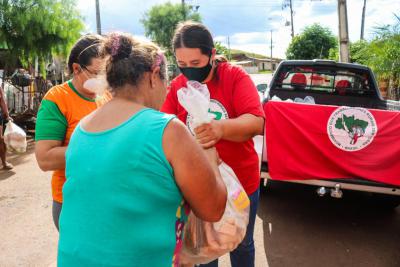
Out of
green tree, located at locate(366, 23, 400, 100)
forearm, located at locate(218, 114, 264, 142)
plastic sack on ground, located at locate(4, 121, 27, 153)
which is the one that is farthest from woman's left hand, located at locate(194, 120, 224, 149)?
green tree, located at locate(366, 23, 400, 100)

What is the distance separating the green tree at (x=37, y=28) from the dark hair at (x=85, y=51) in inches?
322

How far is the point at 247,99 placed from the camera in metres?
2.00

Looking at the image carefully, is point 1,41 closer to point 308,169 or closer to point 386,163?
point 308,169

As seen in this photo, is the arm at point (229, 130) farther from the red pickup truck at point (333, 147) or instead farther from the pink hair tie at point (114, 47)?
the red pickup truck at point (333, 147)

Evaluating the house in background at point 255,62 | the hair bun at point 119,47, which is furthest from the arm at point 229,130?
the house in background at point 255,62

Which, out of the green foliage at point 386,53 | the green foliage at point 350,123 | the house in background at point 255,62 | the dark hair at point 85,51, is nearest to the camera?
the dark hair at point 85,51

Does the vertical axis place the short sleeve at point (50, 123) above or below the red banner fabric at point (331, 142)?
above

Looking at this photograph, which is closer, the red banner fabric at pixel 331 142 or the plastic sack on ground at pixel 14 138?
the plastic sack on ground at pixel 14 138

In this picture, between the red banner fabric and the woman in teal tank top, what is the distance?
252cm

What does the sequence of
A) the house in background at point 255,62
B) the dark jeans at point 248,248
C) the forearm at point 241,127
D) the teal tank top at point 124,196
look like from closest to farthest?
the teal tank top at point 124,196, the forearm at point 241,127, the dark jeans at point 248,248, the house in background at point 255,62

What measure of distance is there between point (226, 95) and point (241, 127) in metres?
0.31

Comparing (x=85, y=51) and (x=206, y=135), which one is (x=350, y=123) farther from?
(x=85, y=51)

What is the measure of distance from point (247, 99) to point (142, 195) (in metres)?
1.07

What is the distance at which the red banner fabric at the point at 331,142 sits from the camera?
3419 millimetres
